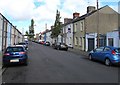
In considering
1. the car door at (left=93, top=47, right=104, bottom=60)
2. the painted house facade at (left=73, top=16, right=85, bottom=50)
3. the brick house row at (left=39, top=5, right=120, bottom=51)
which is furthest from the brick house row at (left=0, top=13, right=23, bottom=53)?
the car door at (left=93, top=47, right=104, bottom=60)

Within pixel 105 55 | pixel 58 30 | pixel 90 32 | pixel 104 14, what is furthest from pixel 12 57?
pixel 58 30

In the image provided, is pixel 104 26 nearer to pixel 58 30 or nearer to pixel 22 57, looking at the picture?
pixel 58 30

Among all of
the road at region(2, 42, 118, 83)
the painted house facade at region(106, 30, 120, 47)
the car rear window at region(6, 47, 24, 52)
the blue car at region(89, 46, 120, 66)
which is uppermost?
the painted house facade at region(106, 30, 120, 47)

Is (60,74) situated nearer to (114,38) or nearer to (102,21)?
(114,38)

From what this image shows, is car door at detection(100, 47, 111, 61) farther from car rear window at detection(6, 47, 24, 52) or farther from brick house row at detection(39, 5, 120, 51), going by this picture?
brick house row at detection(39, 5, 120, 51)

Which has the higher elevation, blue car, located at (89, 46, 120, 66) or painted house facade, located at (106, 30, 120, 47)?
painted house facade, located at (106, 30, 120, 47)

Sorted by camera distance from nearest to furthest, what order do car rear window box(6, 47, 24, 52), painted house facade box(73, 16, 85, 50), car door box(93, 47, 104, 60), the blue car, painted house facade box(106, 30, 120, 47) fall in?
car rear window box(6, 47, 24, 52)
the blue car
car door box(93, 47, 104, 60)
painted house facade box(106, 30, 120, 47)
painted house facade box(73, 16, 85, 50)

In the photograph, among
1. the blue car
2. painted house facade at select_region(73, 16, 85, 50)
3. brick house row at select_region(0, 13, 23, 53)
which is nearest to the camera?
the blue car

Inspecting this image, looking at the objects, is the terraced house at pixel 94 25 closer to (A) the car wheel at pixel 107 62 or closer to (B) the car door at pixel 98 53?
(B) the car door at pixel 98 53

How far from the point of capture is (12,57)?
40.8ft

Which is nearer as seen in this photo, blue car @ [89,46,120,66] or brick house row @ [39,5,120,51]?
blue car @ [89,46,120,66]

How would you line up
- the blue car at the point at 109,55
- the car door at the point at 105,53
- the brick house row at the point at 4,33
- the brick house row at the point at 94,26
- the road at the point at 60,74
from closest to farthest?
the road at the point at 60,74
the blue car at the point at 109,55
the car door at the point at 105,53
the brick house row at the point at 4,33
the brick house row at the point at 94,26

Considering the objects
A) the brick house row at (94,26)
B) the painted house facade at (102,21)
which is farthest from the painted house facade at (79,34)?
the painted house facade at (102,21)

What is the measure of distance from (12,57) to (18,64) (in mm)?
1272
